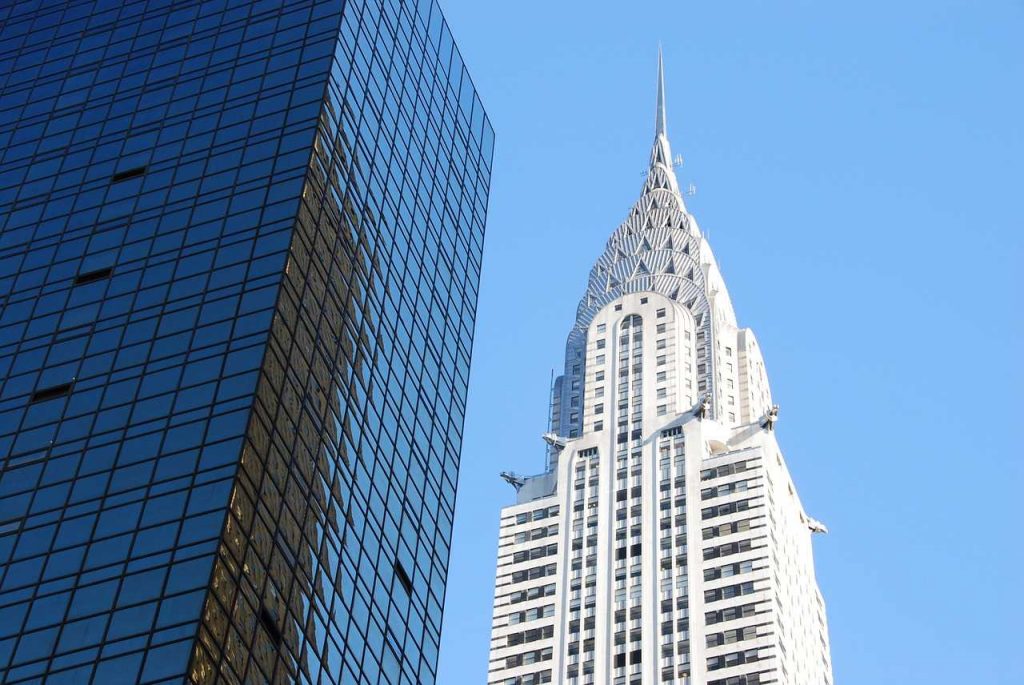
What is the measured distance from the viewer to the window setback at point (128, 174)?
89.4m

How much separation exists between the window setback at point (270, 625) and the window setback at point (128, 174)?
29652 mm

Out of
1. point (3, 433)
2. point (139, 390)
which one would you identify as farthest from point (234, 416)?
point (3, 433)

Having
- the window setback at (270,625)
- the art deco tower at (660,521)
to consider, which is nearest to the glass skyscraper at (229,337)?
the window setback at (270,625)

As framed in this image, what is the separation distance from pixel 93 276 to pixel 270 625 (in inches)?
916

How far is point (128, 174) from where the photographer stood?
8956cm

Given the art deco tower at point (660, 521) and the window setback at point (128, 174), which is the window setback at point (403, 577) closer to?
the window setback at point (128, 174)

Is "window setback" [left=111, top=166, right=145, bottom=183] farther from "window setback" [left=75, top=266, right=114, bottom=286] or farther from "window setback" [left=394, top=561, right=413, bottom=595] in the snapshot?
"window setback" [left=394, top=561, right=413, bottom=595]

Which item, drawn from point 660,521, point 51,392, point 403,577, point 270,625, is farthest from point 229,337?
point 660,521

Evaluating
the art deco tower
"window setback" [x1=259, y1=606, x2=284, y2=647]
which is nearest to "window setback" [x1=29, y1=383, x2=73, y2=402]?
"window setback" [x1=259, y1=606, x2=284, y2=647]

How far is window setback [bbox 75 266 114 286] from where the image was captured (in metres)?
83.3

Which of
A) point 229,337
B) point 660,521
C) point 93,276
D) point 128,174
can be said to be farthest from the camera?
point 660,521

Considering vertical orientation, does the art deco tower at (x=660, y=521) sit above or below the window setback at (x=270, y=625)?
above

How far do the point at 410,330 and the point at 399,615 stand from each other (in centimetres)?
1732

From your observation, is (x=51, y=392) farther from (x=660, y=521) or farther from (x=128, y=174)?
(x=660, y=521)
